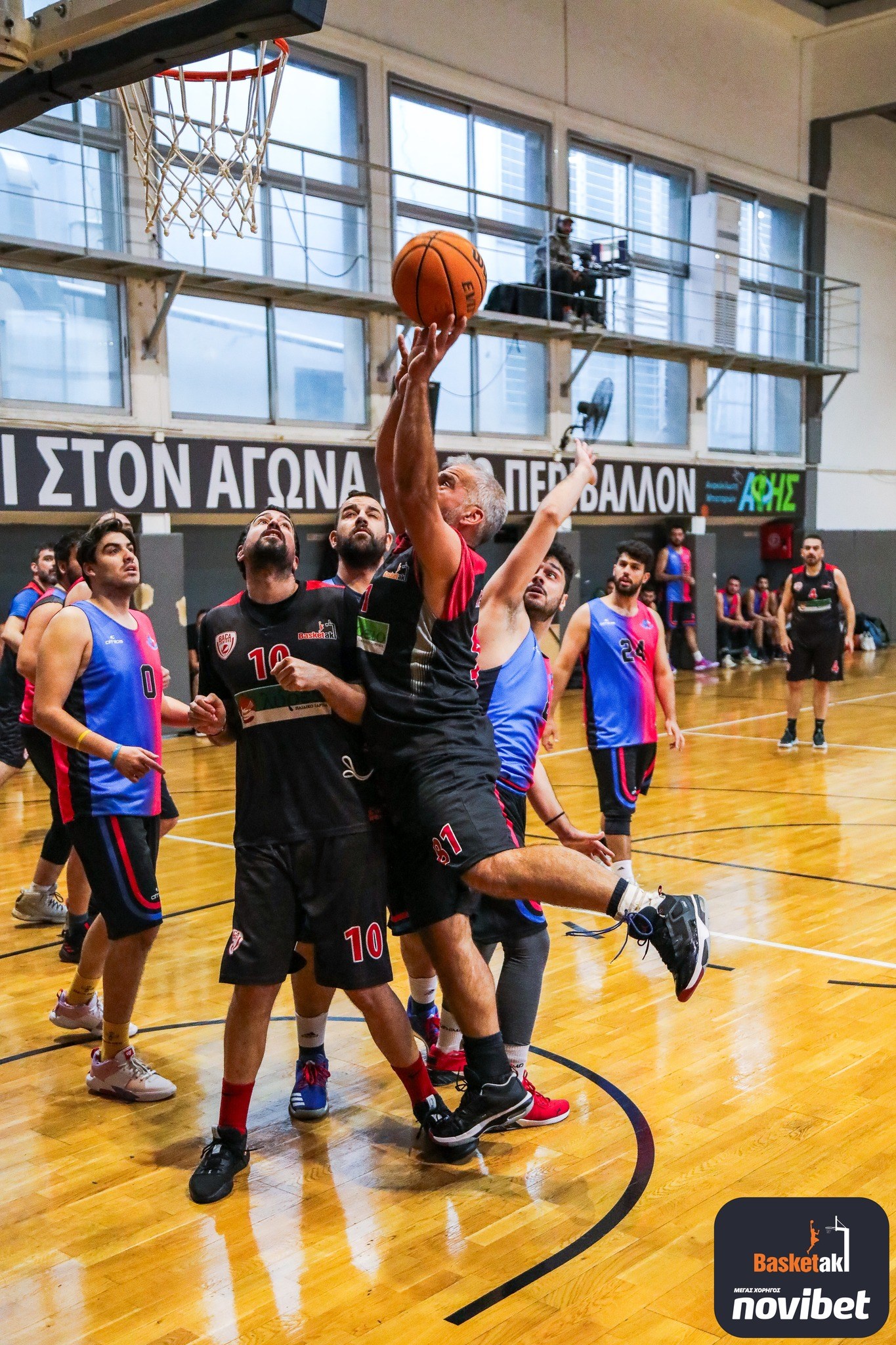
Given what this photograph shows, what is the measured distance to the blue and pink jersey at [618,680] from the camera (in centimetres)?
658

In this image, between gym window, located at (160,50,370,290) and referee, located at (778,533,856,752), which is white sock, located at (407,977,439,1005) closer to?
referee, located at (778,533,856,752)

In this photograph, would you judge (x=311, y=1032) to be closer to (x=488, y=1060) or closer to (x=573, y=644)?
(x=488, y=1060)

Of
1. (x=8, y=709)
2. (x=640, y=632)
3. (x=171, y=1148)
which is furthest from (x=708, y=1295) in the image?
(x=8, y=709)

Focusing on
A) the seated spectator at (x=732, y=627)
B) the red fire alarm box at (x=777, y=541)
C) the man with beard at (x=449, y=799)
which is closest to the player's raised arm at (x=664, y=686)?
the man with beard at (x=449, y=799)

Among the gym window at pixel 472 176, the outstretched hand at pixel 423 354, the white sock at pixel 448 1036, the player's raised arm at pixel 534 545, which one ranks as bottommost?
the white sock at pixel 448 1036

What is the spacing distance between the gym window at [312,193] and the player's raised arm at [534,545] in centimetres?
1075

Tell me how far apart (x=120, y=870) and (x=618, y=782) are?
3129 millimetres

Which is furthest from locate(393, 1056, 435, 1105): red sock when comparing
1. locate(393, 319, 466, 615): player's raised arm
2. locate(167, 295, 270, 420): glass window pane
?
locate(167, 295, 270, 420): glass window pane

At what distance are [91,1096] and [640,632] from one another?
3.71 m

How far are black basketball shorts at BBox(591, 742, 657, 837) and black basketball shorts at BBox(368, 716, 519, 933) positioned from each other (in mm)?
3049

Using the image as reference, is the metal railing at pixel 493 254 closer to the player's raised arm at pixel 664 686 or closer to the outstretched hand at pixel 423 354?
the player's raised arm at pixel 664 686

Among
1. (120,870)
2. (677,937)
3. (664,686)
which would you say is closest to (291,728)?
(120,870)

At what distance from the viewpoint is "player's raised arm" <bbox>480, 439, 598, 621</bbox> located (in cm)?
392

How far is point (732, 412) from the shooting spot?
2128 cm
